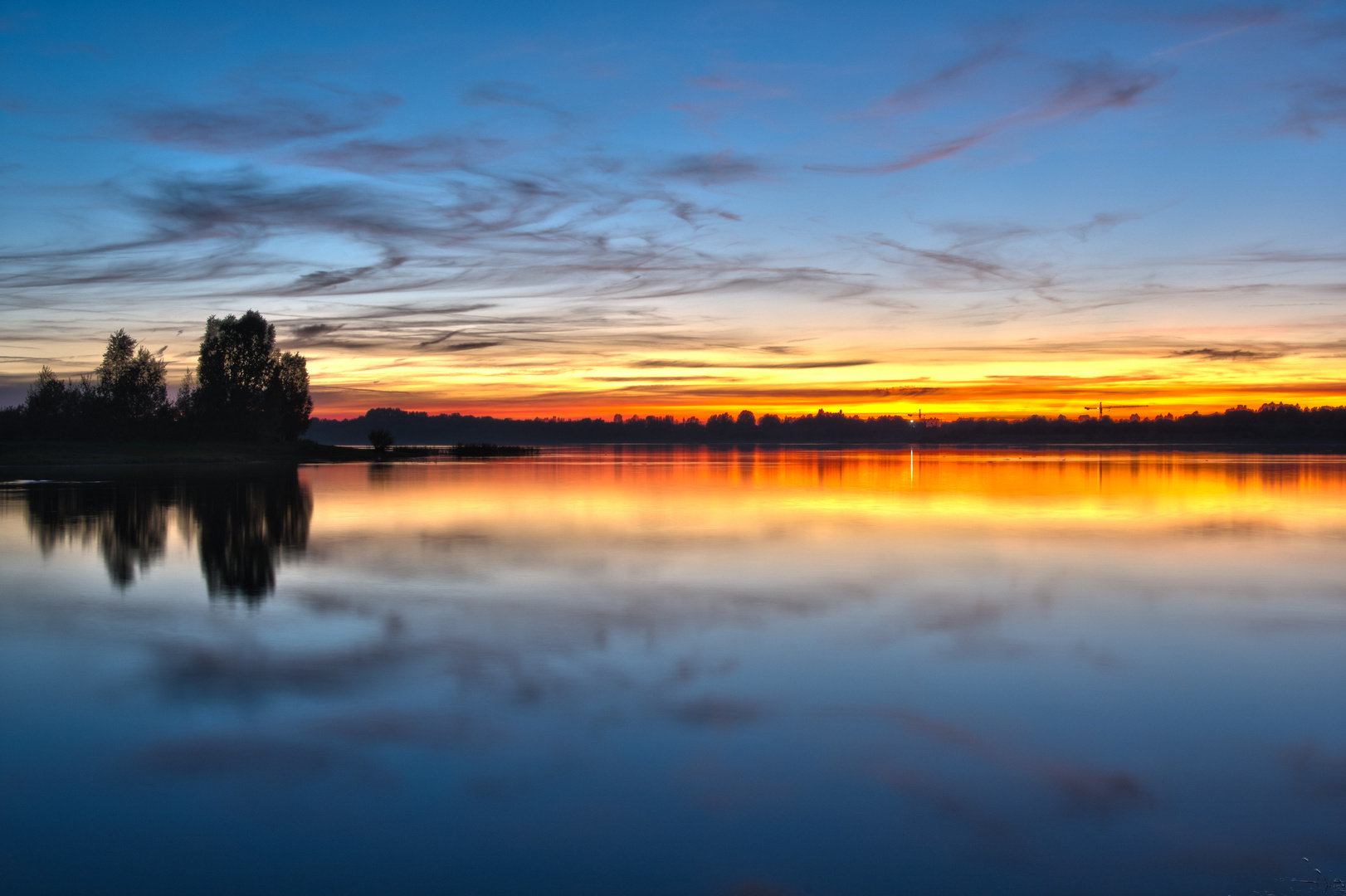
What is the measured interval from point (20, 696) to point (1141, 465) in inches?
2090

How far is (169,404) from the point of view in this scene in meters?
81.7

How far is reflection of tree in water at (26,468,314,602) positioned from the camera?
12.4 meters

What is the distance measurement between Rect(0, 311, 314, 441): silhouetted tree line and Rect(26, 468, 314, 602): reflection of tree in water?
46.5m

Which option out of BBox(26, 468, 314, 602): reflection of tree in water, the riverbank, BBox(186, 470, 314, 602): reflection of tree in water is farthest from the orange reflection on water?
the riverbank

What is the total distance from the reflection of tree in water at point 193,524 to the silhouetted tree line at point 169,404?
4649cm

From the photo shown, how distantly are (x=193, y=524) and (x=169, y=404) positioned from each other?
7339cm

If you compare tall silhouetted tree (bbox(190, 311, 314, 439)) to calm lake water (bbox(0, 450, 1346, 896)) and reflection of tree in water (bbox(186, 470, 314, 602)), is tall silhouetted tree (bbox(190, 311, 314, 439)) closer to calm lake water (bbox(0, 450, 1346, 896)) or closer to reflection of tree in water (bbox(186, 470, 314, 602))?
reflection of tree in water (bbox(186, 470, 314, 602))

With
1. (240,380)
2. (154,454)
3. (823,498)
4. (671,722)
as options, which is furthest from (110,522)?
(240,380)

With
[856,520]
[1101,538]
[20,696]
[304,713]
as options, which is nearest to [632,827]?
[304,713]

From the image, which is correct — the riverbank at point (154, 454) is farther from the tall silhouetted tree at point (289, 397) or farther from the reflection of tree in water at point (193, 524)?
the reflection of tree in water at point (193, 524)

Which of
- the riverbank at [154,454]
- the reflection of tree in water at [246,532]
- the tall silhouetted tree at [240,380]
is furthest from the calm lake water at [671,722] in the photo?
the tall silhouetted tree at [240,380]

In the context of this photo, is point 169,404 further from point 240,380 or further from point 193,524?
point 193,524

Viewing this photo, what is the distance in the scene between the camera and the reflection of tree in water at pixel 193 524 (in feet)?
40.6

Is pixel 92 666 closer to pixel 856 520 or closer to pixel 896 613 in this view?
pixel 896 613
